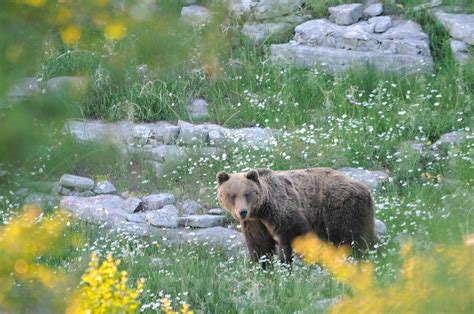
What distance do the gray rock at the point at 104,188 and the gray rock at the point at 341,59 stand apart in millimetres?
2977

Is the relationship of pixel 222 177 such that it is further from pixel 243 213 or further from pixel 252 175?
pixel 243 213

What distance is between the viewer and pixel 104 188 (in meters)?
10.8

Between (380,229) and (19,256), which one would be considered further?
(380,229)

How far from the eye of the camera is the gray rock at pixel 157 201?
10258 millimetres

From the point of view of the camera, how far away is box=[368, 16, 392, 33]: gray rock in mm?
12562

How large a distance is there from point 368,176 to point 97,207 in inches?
→ 111

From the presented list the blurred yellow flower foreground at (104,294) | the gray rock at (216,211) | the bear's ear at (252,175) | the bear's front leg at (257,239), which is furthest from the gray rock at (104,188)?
the blurred yellow flower foreground at (104,294)

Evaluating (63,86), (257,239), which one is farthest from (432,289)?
(257,239)

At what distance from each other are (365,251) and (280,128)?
3.24 meters

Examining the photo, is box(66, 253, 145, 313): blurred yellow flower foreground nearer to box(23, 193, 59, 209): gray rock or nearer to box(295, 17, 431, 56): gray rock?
box(23, 193, 59, 209): gray rock

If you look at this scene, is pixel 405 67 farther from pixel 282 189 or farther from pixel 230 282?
pixel 230 282

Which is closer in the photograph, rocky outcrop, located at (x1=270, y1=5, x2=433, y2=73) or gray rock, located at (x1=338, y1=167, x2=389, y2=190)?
gray rock, located at (x1=338, y1=167, x2=389, y2=190)

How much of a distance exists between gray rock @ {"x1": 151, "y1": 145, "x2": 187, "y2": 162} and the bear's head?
248 centimetres

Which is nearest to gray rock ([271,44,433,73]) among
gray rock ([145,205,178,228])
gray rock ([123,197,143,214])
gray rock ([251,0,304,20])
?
gray rock ([251,0,304,20])
